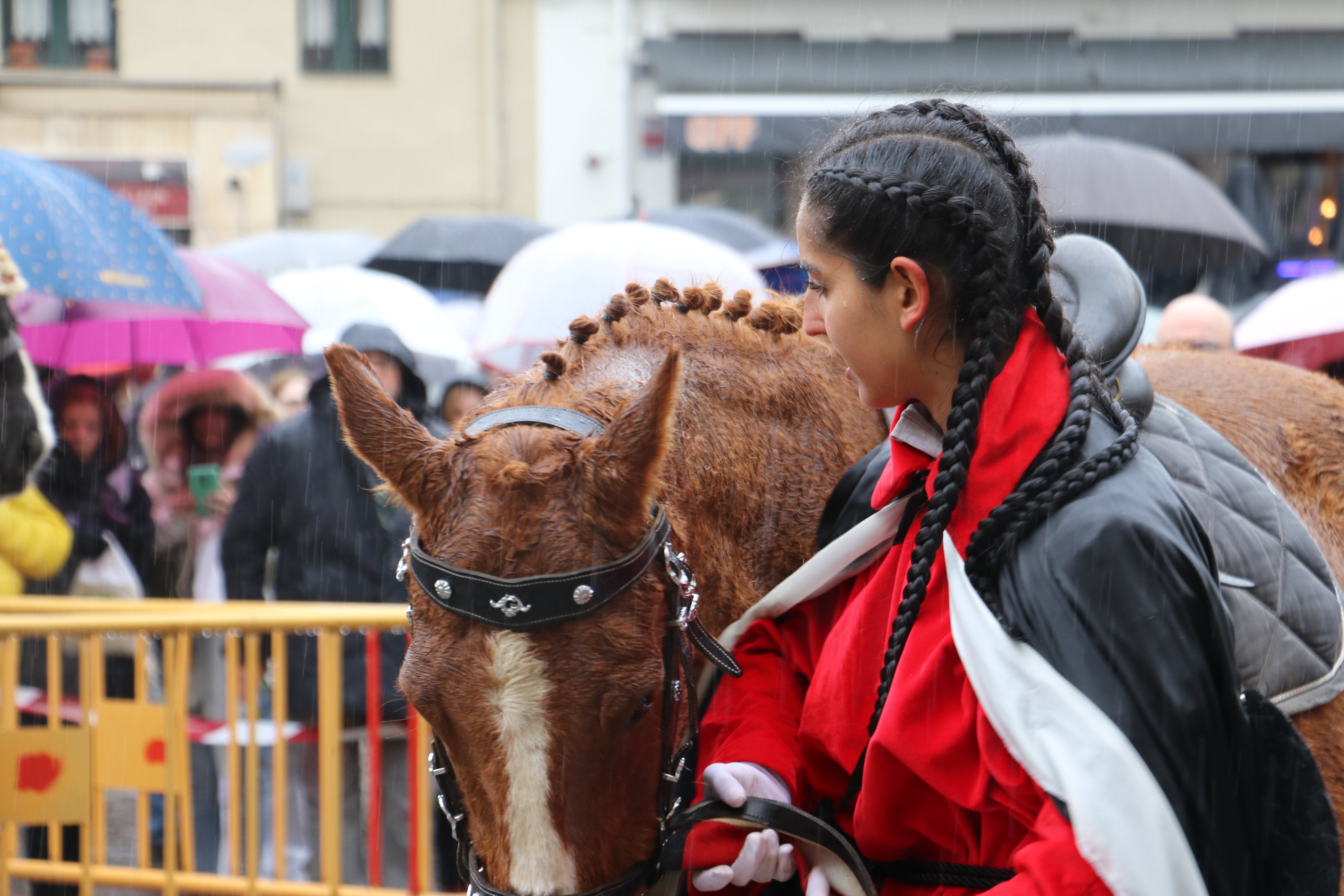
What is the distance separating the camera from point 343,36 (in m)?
18.7

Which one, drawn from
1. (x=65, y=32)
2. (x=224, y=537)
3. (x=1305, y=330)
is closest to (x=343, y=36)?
(x=65, y=32)

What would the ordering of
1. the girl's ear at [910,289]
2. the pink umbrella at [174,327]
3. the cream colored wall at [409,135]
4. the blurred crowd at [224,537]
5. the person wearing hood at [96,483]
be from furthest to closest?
the cream colored wall at [409,135]
the pink umbrella at [174,327]
the person wearing hood at [96,483]
the blurred crowd at [224,537]
the girl's ear at [910,289]

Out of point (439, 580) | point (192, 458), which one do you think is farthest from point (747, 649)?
point (192, 458)

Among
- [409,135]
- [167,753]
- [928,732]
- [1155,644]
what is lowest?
[167,753]

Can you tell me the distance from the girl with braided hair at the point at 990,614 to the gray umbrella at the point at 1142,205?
219 inches

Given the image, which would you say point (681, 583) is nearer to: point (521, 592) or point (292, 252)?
point (521, 592)

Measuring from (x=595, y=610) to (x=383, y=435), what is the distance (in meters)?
0.48

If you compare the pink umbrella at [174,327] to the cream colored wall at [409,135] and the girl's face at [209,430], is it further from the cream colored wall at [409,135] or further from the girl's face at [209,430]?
the cream colored wall at [409,135]

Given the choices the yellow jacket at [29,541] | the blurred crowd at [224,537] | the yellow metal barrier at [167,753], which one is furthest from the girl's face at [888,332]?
the yellow jacket at [29,541]

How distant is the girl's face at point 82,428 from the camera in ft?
18.4

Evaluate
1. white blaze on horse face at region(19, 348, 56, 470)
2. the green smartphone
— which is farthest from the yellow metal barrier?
the green smartphone

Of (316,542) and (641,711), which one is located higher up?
(641,711)

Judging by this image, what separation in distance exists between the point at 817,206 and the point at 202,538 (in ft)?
15.7

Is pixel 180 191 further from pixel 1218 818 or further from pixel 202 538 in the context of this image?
pixel 1218 818
